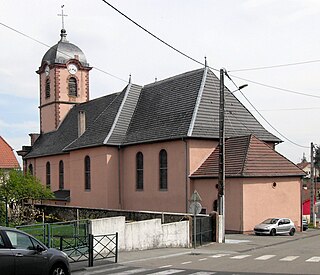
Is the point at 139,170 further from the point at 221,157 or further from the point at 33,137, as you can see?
the point at 33,137

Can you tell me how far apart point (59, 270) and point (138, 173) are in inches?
1106

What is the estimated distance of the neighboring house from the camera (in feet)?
117

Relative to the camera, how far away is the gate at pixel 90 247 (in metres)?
18.0

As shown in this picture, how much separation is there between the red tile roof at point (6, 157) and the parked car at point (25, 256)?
4560 centimetres

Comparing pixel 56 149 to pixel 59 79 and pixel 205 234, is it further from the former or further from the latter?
pixel 205 234

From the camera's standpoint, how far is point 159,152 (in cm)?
3881

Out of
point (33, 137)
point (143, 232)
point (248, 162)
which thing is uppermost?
point (33, 137)

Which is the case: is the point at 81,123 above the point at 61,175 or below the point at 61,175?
above

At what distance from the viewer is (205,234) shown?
90.4 feet

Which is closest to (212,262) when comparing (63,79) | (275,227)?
(275,227)

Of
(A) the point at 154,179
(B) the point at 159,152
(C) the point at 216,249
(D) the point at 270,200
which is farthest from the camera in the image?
(A) the point at 154,179

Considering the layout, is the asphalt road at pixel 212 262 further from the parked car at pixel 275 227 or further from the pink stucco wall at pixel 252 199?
the pink stucco wall at pixel 252 199

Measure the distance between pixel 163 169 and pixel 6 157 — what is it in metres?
27.0

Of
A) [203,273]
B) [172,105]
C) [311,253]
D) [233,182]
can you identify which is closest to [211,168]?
[233,182]
